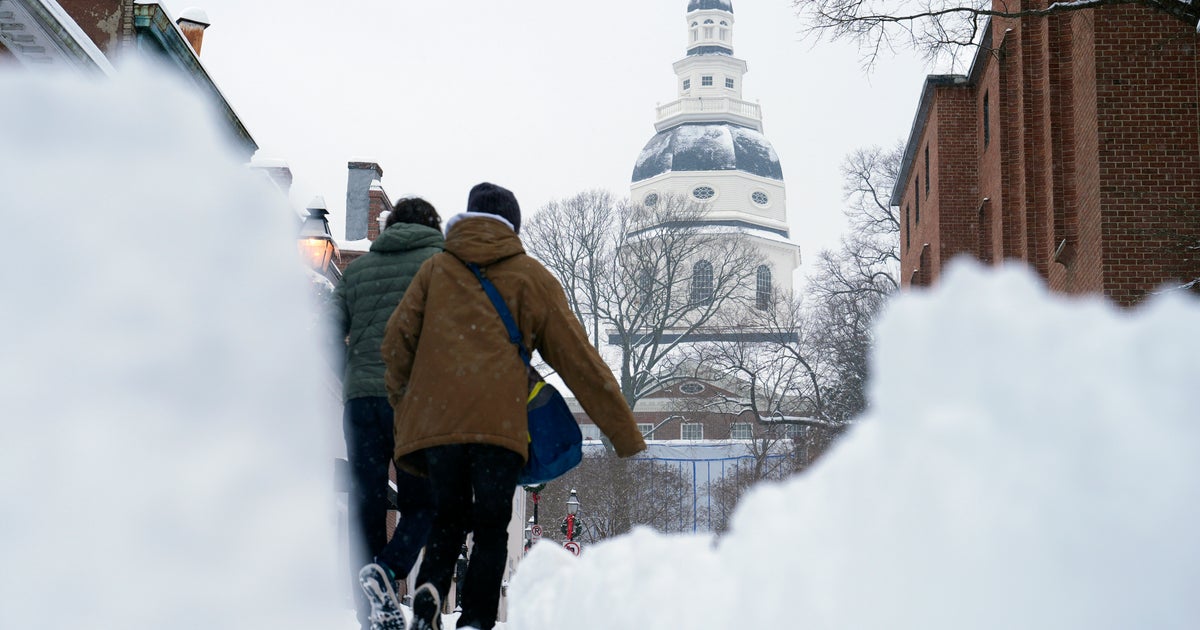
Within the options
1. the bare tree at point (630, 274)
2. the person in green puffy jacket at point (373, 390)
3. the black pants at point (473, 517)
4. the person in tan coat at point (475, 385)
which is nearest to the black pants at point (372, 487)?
the person in green puffy jacket at point (373, 390)

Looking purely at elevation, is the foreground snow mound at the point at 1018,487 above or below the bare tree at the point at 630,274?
below

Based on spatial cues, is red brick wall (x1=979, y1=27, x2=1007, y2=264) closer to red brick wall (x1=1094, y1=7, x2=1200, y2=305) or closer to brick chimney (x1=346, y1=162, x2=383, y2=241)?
red brick wall (x1=1094, y1=7, x2=1200, y2=305)

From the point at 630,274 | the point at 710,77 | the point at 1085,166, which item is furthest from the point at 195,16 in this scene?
the point at 710,77

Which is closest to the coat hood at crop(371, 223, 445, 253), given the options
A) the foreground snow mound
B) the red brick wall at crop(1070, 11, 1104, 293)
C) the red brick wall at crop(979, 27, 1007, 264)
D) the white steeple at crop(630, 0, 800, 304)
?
the foreground snow mound

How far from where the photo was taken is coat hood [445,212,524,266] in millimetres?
5551

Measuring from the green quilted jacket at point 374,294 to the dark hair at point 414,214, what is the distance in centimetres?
7

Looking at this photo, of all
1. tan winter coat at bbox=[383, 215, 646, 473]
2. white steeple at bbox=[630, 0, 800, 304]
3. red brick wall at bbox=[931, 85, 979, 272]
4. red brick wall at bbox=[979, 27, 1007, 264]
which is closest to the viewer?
tan winter coat at bbox=[383, 215, 646, 473]

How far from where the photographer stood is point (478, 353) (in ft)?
17.7

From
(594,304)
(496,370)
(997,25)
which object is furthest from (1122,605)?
(594,304)

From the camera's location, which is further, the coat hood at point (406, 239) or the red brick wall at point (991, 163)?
the red brick wall at point (991, 163)

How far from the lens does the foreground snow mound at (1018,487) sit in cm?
228

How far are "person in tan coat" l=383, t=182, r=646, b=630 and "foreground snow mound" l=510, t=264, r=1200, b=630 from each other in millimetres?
2598

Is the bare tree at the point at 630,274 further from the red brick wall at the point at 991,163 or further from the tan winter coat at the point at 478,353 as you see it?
the tan winter coat at the point at 478,353

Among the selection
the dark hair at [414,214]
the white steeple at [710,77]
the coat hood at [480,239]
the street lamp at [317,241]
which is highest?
the white steeple at [710,77]
